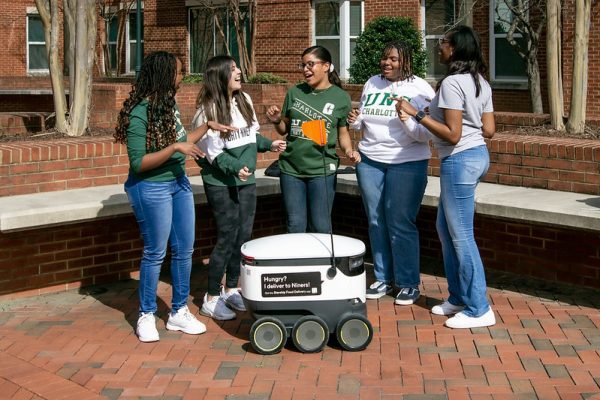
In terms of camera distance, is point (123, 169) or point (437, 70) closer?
point (123, 169)

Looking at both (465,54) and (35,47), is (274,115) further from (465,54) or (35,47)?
(35,47)

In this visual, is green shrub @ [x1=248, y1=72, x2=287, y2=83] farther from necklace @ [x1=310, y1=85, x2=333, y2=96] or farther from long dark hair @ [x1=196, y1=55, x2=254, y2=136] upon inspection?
long dark hair @ [x1=196, y1=55, x2=254, y2=136]

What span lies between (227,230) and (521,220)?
210 cm

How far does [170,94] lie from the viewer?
20.9 feet

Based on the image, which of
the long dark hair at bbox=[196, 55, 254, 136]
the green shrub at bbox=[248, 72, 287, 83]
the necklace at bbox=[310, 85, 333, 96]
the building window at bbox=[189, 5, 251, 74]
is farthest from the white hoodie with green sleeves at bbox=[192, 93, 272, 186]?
the building window at bbox=[189, 5, 251, 74]

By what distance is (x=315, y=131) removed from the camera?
268 inches

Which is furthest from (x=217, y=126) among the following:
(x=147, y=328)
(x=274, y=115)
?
(x=147, y=328)

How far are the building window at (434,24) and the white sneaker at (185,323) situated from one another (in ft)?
46.2

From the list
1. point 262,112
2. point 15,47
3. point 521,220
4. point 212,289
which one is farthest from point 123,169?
point 15,47

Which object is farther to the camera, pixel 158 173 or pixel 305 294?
pixel 158 173

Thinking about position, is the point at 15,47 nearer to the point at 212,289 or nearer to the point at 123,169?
the point at 123,169

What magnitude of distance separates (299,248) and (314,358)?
2.14 feet

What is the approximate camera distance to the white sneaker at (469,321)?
6672mm

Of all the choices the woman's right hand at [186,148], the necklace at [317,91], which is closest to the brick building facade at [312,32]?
the necklace at [317,91]
